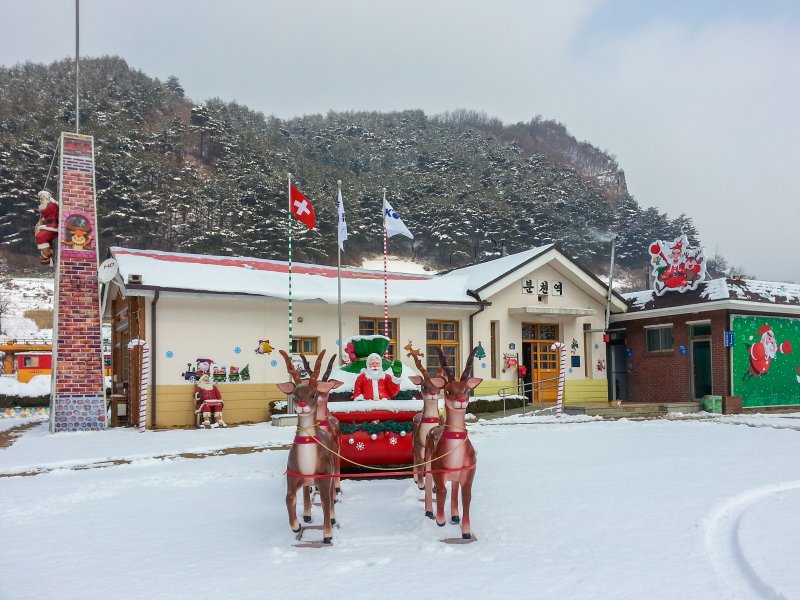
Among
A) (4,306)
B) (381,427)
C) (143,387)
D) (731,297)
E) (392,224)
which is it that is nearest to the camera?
(381,427)

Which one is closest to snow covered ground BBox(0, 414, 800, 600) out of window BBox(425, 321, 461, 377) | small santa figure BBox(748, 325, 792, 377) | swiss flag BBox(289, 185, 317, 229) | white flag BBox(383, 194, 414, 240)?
swiss flag BBox(289, 185, 317, 229)

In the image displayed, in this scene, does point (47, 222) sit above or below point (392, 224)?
below

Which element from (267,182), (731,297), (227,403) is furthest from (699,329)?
(267,182)

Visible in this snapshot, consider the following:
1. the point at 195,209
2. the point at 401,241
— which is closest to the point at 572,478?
the point at 195,209

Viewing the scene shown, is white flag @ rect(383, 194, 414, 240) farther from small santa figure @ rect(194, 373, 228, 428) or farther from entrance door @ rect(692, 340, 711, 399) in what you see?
entrance door @ rect(692, 340, 711, 399)

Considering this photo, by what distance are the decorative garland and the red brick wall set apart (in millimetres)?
14309

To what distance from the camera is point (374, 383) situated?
8.45 meters

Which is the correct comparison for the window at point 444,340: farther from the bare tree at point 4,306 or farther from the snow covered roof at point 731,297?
the bare tree at point 4,306

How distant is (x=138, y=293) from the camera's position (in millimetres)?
15133

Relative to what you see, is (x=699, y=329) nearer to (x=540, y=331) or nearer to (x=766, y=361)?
(x=766, y=361)

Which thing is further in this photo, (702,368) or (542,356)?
(542,356)

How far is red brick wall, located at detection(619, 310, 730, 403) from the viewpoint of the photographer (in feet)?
63.1

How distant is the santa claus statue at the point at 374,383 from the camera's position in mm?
8398

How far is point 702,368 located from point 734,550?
17.2m
